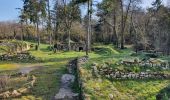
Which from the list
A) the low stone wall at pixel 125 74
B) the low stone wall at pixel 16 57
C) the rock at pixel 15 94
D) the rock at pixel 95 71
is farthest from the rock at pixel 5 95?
the low stone wall at pixel 16 57

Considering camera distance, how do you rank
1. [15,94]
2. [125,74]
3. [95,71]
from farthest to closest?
[125,74] < [95,71] < [15,94]

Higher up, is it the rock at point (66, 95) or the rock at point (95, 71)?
→ the rock at point (95, 71)

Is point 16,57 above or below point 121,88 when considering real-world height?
above

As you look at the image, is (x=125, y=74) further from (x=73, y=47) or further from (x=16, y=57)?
(x=73, y=47)

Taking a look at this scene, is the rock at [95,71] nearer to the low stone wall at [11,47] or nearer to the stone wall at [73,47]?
the low stone wall at [11,47]

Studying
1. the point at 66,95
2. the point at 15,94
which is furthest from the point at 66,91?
the point at 15,94

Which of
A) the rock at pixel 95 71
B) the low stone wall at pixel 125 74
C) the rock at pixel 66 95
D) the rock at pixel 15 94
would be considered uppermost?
the rock at pixel 95 71

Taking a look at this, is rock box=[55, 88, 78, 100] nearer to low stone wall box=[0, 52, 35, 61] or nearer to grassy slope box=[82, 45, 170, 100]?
grassy slope box=[82, 45, 170, 100]

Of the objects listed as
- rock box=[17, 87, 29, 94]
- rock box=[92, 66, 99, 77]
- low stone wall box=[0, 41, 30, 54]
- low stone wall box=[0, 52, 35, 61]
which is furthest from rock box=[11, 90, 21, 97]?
low stone wall box=[0, 41, 30, 54]

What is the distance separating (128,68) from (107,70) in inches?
64.2

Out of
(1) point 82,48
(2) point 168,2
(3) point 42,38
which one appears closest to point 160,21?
(2) point 168,2

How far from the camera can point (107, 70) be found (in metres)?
21.9

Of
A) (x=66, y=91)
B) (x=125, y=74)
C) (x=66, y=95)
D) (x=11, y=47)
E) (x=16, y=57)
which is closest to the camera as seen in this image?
(x=66, y=95)

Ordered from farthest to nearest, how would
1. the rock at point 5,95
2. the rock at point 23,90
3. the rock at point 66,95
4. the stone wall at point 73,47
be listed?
the stone wall at point 73,47 → the rock at point 23,90 → the rock at point 66,95 → the rock at point 5,95
